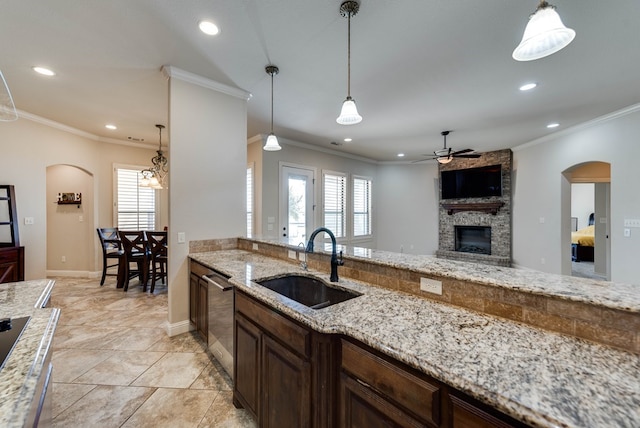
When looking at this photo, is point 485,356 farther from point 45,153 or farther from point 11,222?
point 45,153

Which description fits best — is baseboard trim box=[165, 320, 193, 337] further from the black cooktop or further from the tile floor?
the black cooktop

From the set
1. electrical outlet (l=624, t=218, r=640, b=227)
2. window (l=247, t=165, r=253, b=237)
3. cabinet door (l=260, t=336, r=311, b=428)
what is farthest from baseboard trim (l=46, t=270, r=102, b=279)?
electrical outlet (l=624, t=218, r=640, b=227)

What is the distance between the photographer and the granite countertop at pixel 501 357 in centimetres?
65

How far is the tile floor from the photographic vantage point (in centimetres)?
177

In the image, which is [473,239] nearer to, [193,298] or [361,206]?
[361,206]

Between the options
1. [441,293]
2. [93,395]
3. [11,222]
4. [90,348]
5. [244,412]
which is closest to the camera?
[441,293]

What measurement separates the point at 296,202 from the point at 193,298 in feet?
10.1

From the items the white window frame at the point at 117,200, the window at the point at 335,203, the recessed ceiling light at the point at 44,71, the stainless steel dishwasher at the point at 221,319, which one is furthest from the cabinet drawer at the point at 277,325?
the white window frame at the point at 117,200

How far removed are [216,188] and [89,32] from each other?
67.1 inches

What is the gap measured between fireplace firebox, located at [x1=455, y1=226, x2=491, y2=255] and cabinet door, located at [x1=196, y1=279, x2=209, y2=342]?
22.0 ft

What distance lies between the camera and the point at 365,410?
1.01 meters

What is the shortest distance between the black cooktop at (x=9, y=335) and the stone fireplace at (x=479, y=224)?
7599 millimetres

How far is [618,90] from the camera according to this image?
125 inches

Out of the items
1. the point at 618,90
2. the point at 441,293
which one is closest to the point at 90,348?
the point at 441,293
